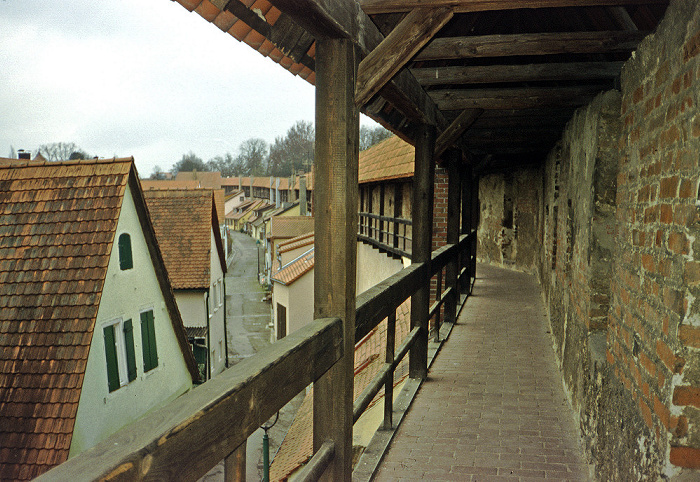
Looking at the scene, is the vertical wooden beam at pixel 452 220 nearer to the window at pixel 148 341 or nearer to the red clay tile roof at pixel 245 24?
the red clay tile roof at pixel 245 24

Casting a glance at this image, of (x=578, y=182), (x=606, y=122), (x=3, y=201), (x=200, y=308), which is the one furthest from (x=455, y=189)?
(x=200, y=308)

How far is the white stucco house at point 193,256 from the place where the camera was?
16.0 meters

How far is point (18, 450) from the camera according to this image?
664 centimetres

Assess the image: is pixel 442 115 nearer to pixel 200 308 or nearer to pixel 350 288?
pixel 350 288

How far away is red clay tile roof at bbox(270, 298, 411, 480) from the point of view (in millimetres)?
6020

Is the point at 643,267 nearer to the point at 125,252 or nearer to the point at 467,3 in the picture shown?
the point at 467,3

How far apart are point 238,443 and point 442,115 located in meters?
4.27

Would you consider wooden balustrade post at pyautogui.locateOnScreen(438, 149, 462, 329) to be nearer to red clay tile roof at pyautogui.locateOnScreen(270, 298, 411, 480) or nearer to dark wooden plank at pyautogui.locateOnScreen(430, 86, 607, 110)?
red clay tile roof at pyautogui.locateOnScreen(270, 298, 411, 480)

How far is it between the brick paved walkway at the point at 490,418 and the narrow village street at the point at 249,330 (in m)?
3.58

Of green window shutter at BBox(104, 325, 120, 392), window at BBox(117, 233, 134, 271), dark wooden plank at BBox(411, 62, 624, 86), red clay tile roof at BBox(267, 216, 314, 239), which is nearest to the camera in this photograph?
dark wooden plank at BBox(411, 62, 624, 86)

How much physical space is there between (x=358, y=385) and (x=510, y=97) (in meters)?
4.01

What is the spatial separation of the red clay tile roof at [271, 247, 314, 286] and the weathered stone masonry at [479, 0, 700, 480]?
13.5 m

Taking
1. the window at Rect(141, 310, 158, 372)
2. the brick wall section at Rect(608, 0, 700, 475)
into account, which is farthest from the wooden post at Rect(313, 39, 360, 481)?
the window at Rect(141, 310, 158, 372)

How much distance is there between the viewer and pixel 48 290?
7566 mm
